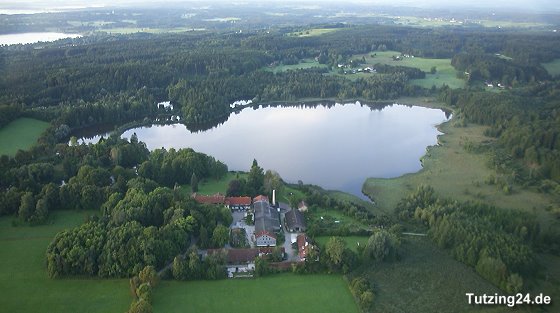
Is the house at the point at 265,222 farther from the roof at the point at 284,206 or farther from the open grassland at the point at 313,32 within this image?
the open grassland at the point at 313,32

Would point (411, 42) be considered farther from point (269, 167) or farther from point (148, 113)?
point (269, 167)

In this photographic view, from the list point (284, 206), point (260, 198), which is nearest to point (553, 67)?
point (284, 206)

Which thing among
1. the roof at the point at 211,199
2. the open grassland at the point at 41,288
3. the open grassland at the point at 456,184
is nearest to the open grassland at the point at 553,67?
the open grassland at the point at 456,184

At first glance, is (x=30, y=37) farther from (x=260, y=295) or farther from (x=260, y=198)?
(x=260, y=295)

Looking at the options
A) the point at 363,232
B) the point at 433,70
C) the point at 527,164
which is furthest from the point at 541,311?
the point at 433,70

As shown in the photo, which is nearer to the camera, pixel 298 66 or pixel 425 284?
pixel 425 284

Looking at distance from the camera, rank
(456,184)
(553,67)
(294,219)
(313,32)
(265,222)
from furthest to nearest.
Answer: (313,32) → (553,67) → (456,184) → (294,219) → (265,222)
